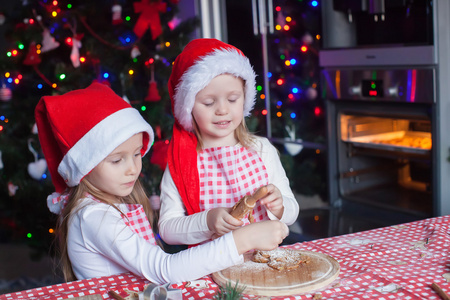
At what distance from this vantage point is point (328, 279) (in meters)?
1.10

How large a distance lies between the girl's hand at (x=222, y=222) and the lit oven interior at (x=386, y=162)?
5.39ft

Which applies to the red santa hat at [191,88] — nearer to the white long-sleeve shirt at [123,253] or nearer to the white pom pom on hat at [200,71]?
the white pom pom on hat at [200,71]

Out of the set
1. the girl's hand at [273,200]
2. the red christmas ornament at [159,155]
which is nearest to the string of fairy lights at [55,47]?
the red christmas ornament at [159,155]

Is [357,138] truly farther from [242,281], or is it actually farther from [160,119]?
[242,281]

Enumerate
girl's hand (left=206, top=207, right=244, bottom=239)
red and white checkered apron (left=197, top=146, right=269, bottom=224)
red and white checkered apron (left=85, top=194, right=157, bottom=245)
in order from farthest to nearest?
red and white checkered apron (left=197, top=146, right=269, bottom=224) < red and white checkered apron (left=85, top=194, right=157, bottom=245) < girl's hand (left=206, top=207, right=244, bottom=239)

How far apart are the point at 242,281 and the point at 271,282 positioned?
60mm

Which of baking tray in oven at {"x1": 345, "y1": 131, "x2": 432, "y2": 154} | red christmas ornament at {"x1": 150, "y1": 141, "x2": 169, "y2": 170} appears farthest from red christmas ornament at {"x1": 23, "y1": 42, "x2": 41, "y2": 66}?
baking tray in oven at {"x1": 345, "y1": 131, "x2": 432, "y2": 154}

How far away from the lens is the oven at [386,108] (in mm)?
2609

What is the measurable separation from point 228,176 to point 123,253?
0.47m

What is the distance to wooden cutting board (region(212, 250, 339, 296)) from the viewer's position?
1.07 m

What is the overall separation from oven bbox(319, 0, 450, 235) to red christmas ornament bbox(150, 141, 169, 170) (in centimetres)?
98

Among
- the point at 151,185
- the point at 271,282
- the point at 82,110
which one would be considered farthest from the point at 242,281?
the point at 151,185

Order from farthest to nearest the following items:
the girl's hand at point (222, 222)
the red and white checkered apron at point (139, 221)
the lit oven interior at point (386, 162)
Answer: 1. the lit oven interior at point (386, 162)
2. the red and white checkered apron at point (139, 221)
3. the girl's hand at point (222, 222)

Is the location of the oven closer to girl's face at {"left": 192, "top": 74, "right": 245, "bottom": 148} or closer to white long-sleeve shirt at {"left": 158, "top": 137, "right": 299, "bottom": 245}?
white long-sleeve shirt at {"left": 158, "top": 137, "right": 299, "bottom": 245}
